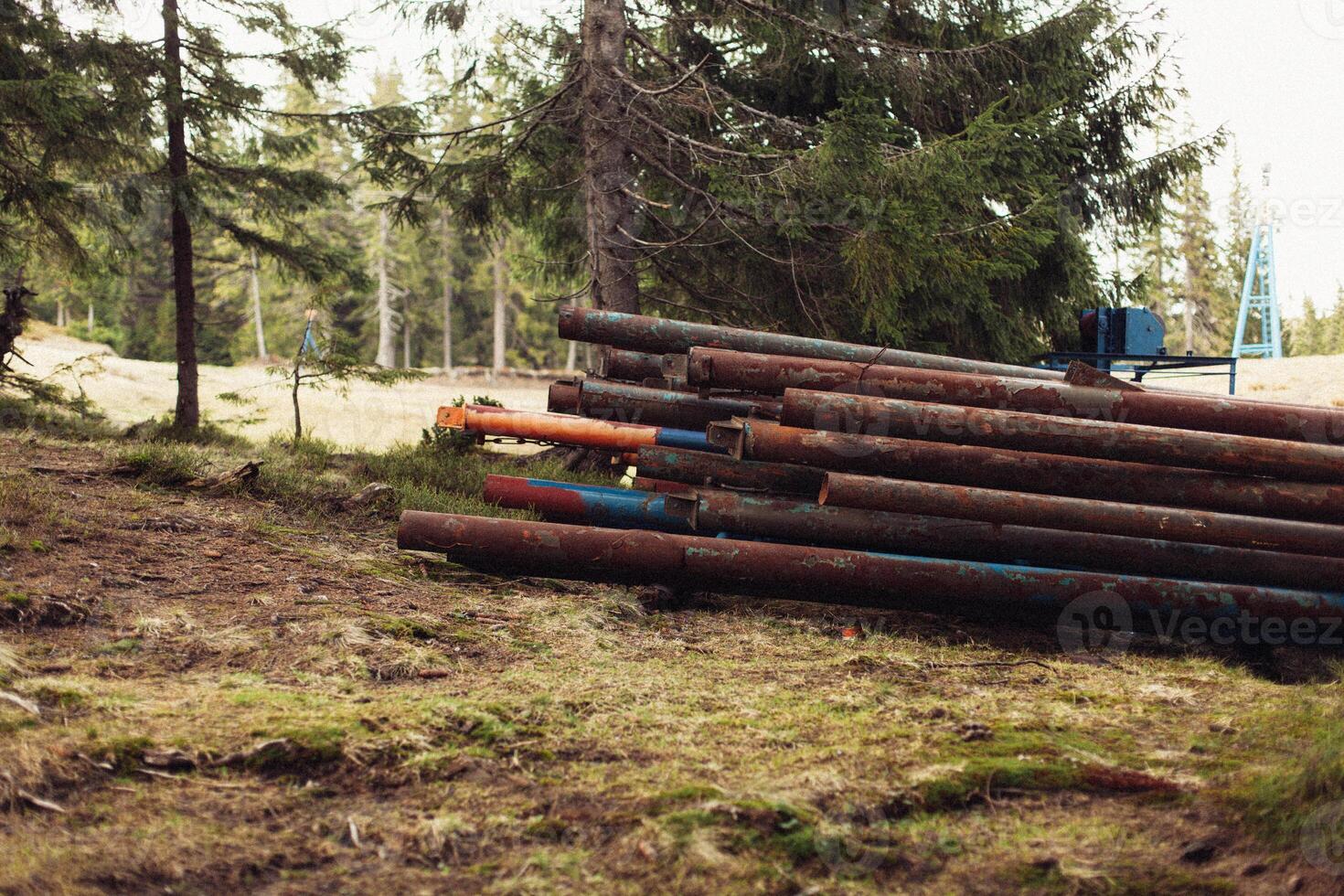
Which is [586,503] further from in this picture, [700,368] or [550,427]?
[550,427]

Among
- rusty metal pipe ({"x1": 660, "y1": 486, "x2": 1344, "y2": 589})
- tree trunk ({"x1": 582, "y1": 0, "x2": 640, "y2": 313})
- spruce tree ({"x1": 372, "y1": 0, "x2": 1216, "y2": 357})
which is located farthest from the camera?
tree trunk ({"x1": 582, "y1": 0, "x2": 640, "y2": 313})

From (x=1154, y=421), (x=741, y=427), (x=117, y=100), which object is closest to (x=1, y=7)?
(x=117, y=100)

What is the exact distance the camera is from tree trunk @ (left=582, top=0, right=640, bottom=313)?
456 inches

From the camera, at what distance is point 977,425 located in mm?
6191

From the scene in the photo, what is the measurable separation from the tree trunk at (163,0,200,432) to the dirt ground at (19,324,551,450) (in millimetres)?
890

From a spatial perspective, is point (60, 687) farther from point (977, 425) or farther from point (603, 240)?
point (603, 240)

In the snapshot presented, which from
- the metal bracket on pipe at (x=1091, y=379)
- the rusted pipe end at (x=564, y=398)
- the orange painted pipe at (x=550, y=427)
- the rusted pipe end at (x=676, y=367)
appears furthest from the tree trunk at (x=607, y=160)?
the metal bracket on pipe at (x=1091, y=379)

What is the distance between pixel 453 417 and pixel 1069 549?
643cm

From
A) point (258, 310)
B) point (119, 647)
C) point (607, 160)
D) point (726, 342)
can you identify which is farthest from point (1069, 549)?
point (258, 310)

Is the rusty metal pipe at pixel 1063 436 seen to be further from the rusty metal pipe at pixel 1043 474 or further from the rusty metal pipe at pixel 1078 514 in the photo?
the rusty metal pipe at pixel 1078 514

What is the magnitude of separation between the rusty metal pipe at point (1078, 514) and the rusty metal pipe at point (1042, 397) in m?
0.61

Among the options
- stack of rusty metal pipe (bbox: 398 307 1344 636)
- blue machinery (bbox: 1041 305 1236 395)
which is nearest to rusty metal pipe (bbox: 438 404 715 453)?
stack of rusty metal pipe (bbox: 398 307 1344 636)

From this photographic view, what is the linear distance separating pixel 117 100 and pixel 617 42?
650 cm

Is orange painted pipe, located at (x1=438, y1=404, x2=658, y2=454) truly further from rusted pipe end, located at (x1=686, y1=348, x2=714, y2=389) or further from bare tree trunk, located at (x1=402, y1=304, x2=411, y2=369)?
bare tree trunk, located at (x1=402, y1=304, x2=411, y2=369)
